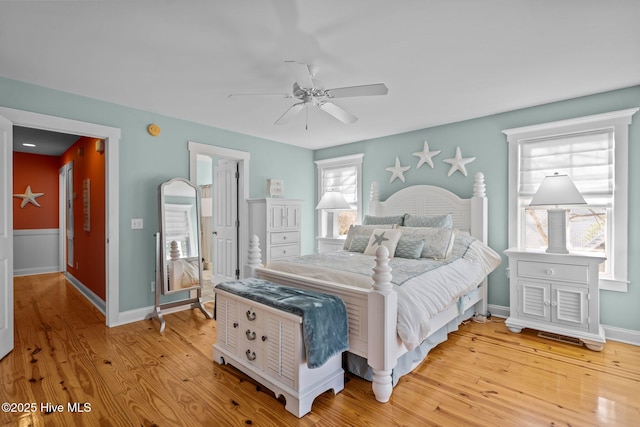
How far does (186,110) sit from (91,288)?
287 cm

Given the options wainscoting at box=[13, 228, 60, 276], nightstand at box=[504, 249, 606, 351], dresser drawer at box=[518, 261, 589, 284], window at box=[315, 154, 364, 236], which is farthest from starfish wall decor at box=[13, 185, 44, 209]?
dresser drawer at box=[518, 261, 589, 284]

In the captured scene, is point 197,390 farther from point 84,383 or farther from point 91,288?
point 91,288

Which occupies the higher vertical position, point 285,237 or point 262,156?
point 262,156

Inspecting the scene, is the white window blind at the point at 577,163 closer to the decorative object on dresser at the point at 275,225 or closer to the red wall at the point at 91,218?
the decorative object on dresser at the point at 275,225

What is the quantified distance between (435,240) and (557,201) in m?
1.17

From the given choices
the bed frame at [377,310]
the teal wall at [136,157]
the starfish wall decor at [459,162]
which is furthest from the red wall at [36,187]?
the starfish wall decor at [459,162]

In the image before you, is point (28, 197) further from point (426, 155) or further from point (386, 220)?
point (426, 155)

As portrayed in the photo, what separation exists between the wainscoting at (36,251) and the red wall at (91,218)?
4.50ft

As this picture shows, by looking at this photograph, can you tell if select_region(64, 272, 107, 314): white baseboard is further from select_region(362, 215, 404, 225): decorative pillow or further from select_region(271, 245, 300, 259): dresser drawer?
select_region(362, 215, 404, 225): decorative pillow

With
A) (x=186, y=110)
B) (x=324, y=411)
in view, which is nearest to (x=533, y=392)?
(x=324, y=411)

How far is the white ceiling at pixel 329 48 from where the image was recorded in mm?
1848

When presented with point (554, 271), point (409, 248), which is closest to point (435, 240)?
point (409, 248)

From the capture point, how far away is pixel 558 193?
9.69ft

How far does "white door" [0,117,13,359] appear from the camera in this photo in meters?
2.57
